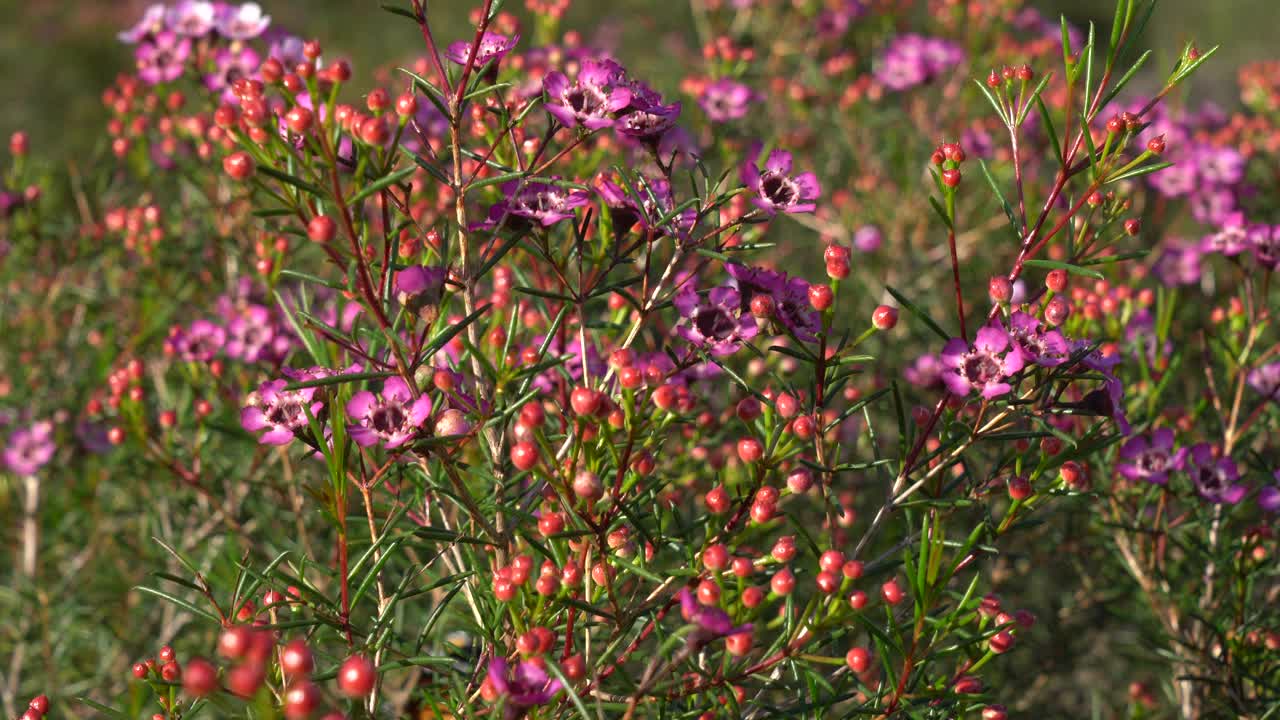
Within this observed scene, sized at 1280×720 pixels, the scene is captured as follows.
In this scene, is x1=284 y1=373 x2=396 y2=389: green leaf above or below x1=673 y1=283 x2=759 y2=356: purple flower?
below

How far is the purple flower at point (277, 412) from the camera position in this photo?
1400 mm

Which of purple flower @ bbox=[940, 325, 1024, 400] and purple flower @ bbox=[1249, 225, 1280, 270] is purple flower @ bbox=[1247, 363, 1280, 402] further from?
purple flower @ bbox=[940, 325, 1024, 400]

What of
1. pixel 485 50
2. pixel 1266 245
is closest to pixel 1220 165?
pixel 1266 245

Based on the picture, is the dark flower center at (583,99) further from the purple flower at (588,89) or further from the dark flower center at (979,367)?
the dark flower center at (979,367)

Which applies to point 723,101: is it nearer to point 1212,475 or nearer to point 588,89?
point 588,89

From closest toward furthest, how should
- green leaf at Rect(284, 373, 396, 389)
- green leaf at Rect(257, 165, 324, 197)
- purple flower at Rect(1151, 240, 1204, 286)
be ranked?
green leaf at Rect(257, 165, 324, 197)
green leaf at Rect(284, 373, 396, 389)
purple flower at Rect(1151, 240, 1204, 286)

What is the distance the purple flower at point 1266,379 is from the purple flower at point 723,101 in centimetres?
166

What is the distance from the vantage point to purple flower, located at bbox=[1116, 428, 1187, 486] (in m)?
1.98

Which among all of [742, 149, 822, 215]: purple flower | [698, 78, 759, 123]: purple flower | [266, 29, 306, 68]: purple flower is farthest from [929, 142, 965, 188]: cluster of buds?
[266, 29, 306, 68]: purple flower

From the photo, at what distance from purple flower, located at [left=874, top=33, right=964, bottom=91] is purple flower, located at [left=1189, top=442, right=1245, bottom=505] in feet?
7.40

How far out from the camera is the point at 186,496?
281 centimetres

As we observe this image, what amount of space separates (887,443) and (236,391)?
93.9 inches

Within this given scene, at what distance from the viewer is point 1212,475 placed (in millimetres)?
2023

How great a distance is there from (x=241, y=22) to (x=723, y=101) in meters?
1.50
